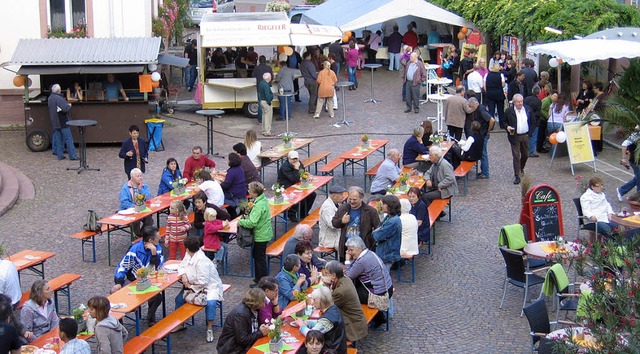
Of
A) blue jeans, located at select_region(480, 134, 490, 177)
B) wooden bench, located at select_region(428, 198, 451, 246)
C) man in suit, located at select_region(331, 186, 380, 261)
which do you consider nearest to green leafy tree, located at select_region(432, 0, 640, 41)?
blue jeans, located at select_region(480, 134, 490, 177)

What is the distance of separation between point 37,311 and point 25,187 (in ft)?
28.6

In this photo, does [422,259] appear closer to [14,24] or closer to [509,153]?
[509,153]

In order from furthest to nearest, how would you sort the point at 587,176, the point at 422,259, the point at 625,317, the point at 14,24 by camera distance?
the point at 14,24, the point at 587,176, the point at 422,259, the point at 625,317

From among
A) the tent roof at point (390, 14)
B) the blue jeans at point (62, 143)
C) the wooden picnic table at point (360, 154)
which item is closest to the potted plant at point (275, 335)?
the wooden picnic table at point (360, 154)

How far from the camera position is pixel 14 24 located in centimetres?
2416

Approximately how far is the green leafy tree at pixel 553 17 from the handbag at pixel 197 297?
48.9 feet

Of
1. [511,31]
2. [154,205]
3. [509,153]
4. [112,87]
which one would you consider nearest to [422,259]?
[154,205]

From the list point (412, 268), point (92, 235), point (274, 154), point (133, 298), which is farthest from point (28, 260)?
point (274, 154)

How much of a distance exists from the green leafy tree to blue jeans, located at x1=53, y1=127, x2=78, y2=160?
11887mm

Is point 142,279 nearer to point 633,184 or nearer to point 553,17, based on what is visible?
point 633,184

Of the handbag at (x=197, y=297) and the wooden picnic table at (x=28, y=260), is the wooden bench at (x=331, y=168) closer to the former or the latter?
the wooden picnic table at (x=28, y=260)

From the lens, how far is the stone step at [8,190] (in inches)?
682

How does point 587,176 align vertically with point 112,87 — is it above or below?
below

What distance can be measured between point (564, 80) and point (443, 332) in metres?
14.0
